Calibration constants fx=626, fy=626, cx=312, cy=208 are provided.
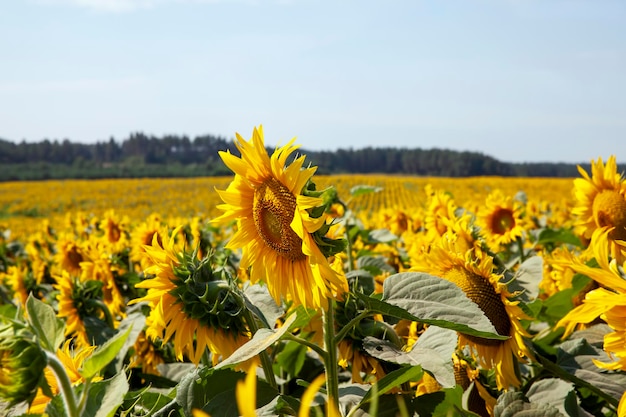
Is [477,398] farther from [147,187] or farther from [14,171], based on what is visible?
[14,171]

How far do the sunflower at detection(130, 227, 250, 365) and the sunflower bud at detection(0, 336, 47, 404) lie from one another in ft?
2.06

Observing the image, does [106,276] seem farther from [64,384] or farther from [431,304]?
[64,384]

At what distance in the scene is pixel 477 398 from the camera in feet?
5.09

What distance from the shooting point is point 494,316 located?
1.52 metres

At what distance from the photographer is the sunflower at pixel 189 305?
1406 millimetres

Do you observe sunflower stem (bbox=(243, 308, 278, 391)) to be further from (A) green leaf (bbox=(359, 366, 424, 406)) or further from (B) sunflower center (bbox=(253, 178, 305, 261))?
(A) green leaf (bbox=(359, 366, 424, 406))

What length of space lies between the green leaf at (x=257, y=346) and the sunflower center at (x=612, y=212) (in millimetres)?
1368

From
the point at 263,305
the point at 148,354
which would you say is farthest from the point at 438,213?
the point at 263,305

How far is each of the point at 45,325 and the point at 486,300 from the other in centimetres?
104

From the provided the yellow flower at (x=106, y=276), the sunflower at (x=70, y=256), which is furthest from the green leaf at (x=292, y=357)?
the sunflower at (x=70, y=256)

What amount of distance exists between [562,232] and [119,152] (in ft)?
301

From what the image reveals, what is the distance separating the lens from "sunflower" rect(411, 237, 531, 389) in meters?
1.50

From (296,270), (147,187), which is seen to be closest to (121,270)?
(296,270)

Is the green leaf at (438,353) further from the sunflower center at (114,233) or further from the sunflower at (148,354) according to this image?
the sunflower center at (114,233)
